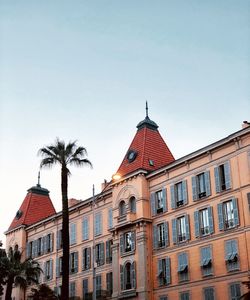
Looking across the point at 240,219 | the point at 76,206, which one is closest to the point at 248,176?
the point at 240,219

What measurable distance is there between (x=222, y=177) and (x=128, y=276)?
519 inches

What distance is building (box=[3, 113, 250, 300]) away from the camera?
42781 millimetres

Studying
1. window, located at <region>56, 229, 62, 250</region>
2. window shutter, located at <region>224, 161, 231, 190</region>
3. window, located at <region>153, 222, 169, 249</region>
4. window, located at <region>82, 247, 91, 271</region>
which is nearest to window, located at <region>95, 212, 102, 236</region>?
window, located at <region>82, 247, 91, 271</region>

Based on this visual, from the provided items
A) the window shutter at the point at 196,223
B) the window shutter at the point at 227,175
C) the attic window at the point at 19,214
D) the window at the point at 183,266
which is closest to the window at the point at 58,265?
the attic window at the point at 19,214

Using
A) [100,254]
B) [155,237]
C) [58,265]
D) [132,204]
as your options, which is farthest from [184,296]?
[58,265]

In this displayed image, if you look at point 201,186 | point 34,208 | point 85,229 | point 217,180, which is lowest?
point 85,229

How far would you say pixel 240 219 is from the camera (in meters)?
42.1

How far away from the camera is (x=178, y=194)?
48.8 metres

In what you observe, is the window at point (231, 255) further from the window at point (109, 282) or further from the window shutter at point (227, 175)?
the window at point (109, 282)

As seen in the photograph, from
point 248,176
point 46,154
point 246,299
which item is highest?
point 46,154

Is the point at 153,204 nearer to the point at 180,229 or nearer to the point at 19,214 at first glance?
the point at 180,229

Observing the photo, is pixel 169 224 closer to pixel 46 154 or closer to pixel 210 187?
pixel 210 187

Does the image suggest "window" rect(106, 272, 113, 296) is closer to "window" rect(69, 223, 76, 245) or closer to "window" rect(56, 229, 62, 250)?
"window" rect(69, 223, 76, 245)

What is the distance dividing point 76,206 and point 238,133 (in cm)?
2349
